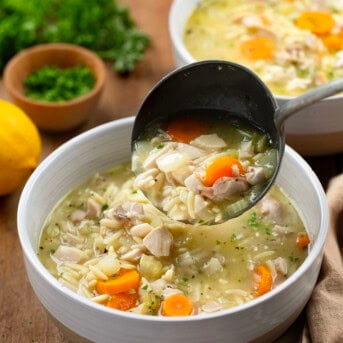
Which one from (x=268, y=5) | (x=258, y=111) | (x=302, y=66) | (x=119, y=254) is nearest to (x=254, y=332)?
(x=119, y=254)

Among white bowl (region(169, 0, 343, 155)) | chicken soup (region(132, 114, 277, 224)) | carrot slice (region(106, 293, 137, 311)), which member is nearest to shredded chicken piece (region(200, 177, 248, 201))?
chicken soup (region(132, 114, 277, 224))

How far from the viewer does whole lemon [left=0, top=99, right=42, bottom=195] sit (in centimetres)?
386

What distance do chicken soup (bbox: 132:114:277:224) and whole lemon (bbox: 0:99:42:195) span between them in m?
0.76

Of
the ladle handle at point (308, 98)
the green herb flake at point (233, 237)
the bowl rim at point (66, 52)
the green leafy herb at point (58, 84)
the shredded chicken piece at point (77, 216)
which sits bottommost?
the green leafy herb at point (58, 84)

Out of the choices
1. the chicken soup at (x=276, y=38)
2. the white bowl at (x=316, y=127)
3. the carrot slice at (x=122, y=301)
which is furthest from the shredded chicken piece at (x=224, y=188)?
the chicken soup at (x=276, y=38)

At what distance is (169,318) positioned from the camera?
2.72 m

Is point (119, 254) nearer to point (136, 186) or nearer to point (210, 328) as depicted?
point (136, 186)

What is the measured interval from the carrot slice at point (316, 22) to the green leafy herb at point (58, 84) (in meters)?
1.22

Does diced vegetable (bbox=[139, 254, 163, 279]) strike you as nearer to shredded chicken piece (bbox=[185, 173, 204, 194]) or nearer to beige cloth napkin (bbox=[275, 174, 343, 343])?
shredded chicken piece (bbox=[185, 173, 204, 194])

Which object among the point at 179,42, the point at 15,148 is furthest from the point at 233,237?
the point at 179,42

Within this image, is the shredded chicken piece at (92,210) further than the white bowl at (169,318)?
Yes

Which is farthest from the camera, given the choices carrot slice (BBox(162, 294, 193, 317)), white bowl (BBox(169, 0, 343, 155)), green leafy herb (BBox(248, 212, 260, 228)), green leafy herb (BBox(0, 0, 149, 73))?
green leafy herb (BBox(0, 0, 149, 73))

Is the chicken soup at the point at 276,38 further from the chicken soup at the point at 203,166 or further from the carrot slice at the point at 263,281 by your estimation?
the carrot slice at the point at 263,281

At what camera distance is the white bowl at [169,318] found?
9.00 feet
